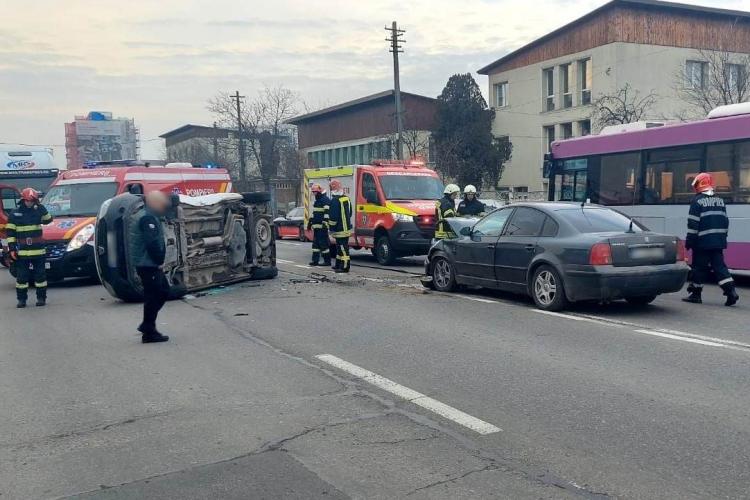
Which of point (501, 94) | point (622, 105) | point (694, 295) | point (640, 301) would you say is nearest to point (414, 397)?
point (640, 301)

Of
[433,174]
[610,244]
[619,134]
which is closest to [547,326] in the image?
[610,244]

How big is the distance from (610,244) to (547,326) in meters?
1.38

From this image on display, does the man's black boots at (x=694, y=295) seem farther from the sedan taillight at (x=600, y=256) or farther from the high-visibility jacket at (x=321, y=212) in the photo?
the high-visibility jacket at (x=321, y=212)

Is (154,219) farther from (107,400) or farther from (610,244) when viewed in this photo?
(610,244)

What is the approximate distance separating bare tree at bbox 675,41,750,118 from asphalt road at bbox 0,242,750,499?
2600 centimetres

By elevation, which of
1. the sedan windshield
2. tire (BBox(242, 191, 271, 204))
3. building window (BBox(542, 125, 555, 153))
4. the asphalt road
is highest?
building window (BBox(542, 125, 555, 153))

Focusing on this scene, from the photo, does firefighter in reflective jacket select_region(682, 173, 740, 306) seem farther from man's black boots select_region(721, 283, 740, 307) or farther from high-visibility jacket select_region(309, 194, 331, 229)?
high-visibility jacket select_region(309, 194, 331, 229)

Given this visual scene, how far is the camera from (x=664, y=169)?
Result: 44.3ft

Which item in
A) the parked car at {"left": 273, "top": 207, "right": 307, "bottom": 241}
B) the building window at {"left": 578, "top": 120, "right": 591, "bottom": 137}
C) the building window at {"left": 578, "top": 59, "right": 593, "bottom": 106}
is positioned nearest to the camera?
the parked car at {"left": 273, "top": 207, "right": 307, "bottom": 241}

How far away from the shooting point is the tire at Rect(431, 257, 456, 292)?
38.3 ft

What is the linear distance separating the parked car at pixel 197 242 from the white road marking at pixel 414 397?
4403 mm

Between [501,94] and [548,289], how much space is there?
4091 centimetres

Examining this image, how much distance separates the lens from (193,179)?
17.1 metres

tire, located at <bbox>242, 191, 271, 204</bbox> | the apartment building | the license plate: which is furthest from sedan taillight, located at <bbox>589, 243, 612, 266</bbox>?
the apartment building
